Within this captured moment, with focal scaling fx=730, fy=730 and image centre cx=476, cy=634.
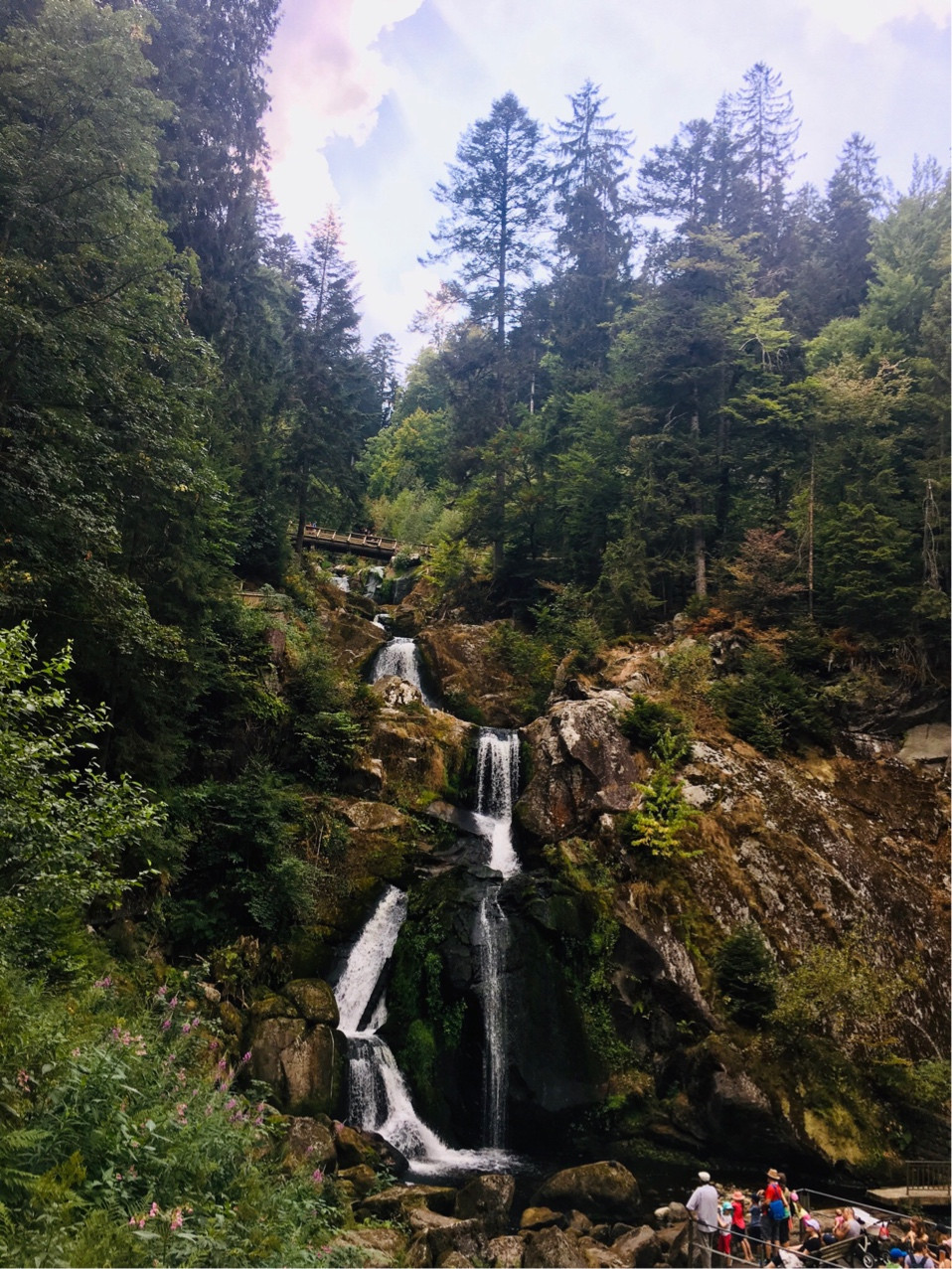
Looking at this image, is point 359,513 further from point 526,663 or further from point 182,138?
point 182,138

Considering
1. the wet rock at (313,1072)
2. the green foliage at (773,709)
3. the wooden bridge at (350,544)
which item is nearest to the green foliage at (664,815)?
the green foliage at (773,709)

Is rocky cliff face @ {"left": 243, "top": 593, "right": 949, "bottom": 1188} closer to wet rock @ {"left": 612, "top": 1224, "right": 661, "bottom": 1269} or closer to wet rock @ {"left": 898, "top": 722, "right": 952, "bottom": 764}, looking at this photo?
wet rock @ {"left": 898, "top": 722, "right": 952, "bottom": 764}

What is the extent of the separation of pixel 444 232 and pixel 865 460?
24.4 m

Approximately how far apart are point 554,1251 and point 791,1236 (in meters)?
3.75

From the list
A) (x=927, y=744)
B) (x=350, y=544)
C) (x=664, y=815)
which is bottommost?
(x=664, y=815)

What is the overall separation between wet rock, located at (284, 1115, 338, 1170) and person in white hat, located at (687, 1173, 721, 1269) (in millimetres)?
5137

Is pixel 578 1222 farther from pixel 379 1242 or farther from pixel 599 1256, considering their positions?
pixel 379 1242

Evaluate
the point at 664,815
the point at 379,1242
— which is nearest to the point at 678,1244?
the point at 379,1242

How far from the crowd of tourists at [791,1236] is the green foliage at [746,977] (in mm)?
3272

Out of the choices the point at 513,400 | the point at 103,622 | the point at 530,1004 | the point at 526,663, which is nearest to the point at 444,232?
the point at 513,400

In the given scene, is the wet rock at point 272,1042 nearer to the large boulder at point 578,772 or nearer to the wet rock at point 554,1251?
the wet rock at point 554,1251

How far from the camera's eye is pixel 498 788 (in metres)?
19.8

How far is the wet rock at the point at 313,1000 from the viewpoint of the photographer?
13.4 metres

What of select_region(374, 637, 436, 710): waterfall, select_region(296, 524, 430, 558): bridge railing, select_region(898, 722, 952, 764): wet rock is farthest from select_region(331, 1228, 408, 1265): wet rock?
select_region(296, 524, 430, 558): bridge railing
